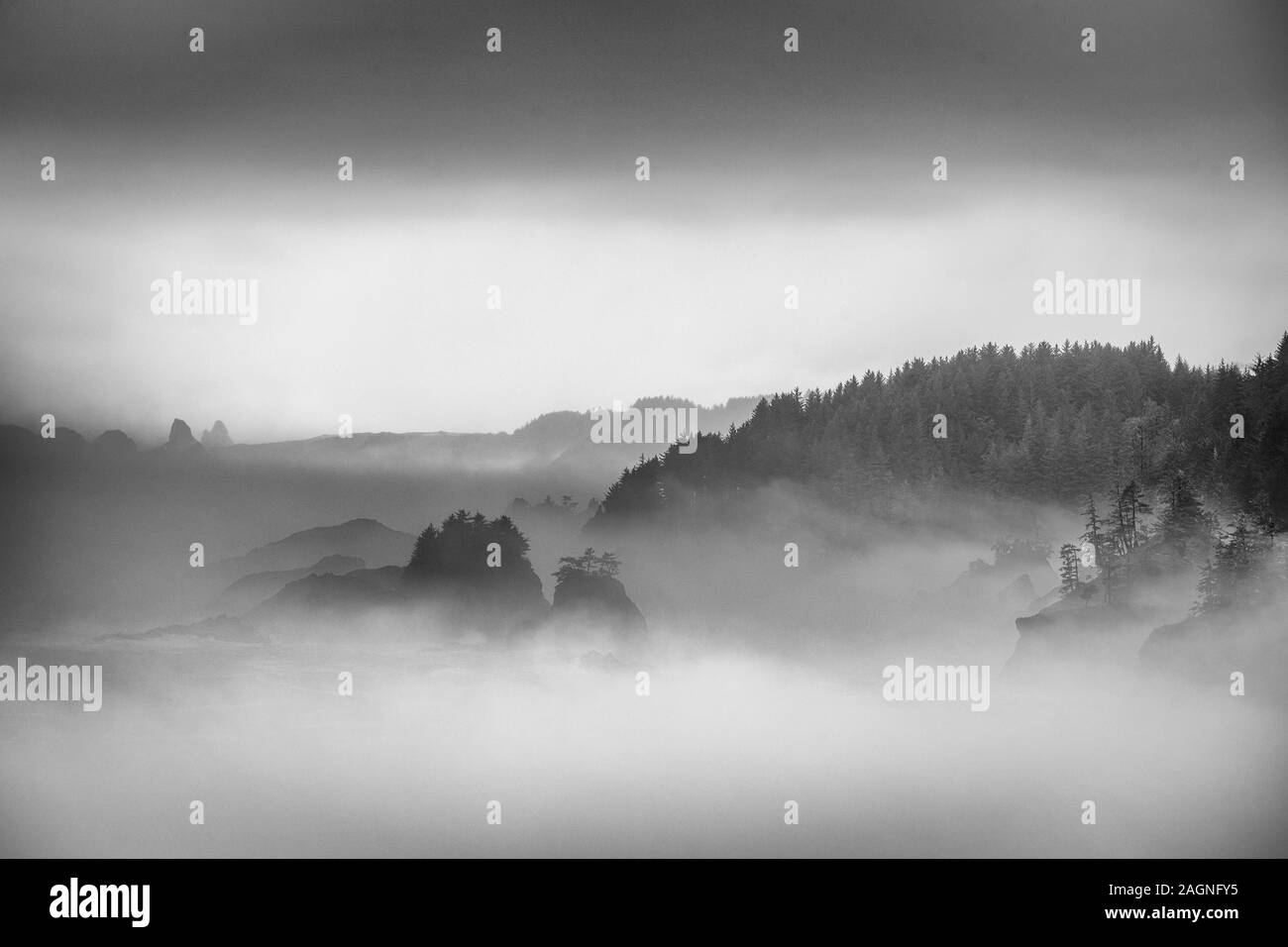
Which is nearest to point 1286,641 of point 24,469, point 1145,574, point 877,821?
point 1145,574

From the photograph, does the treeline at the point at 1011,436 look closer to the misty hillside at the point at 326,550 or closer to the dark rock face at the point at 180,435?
the misty hillside at the point at 326,550

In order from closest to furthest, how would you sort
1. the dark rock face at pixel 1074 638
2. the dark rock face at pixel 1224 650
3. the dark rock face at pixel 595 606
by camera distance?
the dark rock face at pixel 1224 650 < the dark rock face at pixel 1074 638 < the dark rock face at pixel 595 606

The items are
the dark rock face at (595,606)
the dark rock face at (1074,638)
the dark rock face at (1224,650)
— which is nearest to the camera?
the dark rock face at (1224,650)

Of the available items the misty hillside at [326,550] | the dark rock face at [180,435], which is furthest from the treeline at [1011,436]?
the dark rock face at [180,435]

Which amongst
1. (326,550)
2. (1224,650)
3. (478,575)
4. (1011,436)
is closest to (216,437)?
(326,550)

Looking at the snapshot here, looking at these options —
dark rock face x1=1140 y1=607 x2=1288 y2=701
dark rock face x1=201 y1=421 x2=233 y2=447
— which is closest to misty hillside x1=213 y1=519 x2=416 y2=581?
dark rock face x1=201 y1=421 x2=233 y2=447

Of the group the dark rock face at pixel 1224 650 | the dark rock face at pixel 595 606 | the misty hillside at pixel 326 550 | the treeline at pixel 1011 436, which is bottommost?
the dark rock face at pixel 1224 650
